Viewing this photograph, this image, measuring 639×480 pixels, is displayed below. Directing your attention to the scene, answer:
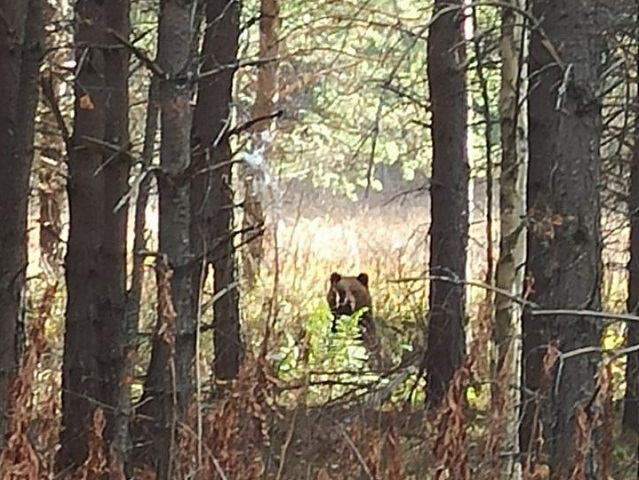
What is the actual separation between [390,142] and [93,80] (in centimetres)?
1071

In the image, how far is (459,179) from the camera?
1030cm

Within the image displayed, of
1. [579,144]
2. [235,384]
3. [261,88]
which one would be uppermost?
[261,88]

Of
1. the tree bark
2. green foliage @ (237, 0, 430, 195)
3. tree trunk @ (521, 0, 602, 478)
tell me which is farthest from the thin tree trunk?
green foliage @ (237, 0, 430, 195)

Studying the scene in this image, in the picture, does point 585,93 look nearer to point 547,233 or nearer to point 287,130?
point 547,233

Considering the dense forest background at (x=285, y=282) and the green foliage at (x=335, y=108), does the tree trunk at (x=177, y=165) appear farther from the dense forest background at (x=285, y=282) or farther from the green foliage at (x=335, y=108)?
the green foliage at (x=335, y=108)

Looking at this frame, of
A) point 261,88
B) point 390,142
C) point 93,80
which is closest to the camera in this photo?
point 93,80

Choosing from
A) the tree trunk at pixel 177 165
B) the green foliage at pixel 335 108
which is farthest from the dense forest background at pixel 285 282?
the green foliage at pixel 335 108

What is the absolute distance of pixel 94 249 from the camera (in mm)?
7105

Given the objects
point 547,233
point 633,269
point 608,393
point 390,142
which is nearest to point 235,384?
point 608,393

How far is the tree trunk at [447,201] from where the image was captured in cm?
1014

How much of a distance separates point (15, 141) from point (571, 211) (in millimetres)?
2506

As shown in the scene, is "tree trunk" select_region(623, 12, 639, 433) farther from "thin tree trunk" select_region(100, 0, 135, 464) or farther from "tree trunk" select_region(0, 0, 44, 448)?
"tree trunk" select_region(0, 0, 44, 448)

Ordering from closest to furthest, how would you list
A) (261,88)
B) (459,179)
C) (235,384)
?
(235,384), (459,179), (261,88)

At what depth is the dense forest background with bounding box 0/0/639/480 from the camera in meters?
4.10
